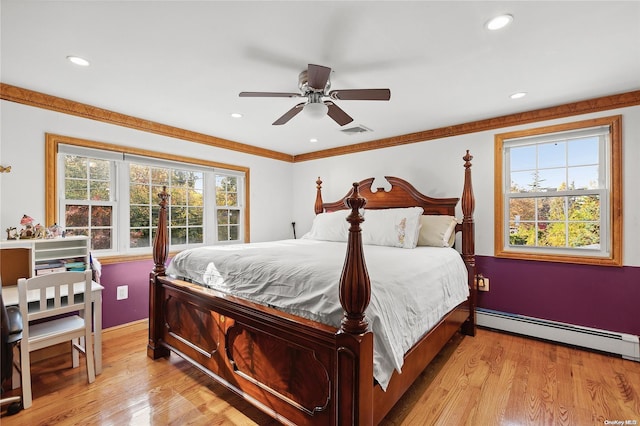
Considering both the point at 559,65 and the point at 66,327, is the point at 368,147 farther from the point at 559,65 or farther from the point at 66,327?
the point at 66,327

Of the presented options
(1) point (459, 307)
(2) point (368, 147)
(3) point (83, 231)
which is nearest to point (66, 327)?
(3) point (83, 231)

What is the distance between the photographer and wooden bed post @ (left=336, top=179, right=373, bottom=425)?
4.35 feet

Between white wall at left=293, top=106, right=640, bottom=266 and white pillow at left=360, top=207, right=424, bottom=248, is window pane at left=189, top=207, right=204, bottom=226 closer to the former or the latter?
white wall at left=293, top=106, right=640, bottom=266

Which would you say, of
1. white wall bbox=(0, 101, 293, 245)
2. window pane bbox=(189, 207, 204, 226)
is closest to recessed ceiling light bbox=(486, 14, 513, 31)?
white wall bbox=(0, 101, 293, 245)

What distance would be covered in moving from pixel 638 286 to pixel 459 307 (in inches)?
58.5

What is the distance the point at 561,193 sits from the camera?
2.98 metres

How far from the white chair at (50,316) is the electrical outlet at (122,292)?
0.84 meters

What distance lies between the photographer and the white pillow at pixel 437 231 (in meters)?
3.18

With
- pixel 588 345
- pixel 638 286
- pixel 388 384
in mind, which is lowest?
pixel 588 345

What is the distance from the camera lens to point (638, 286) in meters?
2.59

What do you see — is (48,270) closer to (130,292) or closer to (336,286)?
(130,292)

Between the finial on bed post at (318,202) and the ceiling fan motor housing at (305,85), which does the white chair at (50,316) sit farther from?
the finial on bed post at (318,202)

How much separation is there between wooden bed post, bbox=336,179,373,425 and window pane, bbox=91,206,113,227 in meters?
2.97

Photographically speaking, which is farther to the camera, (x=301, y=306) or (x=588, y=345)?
(x=588, y=345)
